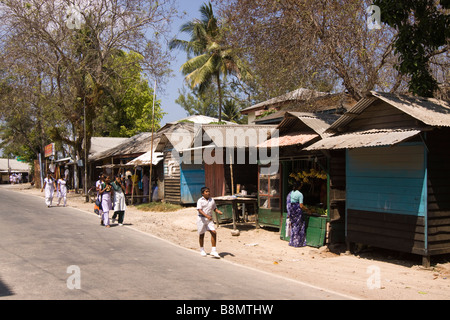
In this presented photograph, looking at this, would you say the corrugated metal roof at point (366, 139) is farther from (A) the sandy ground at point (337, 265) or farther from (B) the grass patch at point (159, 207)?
(B) the grass patch at point (159, 207)

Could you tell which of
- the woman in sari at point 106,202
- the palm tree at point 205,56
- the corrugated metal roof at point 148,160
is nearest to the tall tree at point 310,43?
the woman in sari at point 106,202

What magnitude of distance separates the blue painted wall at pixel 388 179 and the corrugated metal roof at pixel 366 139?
43 centimetres

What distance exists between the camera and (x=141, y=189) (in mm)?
26891

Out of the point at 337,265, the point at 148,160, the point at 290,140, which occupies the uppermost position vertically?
the point at 290,140

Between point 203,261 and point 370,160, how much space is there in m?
4.61

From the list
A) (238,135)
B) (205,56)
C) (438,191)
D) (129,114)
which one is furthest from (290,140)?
(129,114)

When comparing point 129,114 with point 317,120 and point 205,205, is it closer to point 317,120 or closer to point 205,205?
point 317,120

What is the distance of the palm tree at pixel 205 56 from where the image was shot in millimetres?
33719

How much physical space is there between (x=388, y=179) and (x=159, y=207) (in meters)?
14.0

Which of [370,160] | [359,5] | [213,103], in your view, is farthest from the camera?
[213,103]

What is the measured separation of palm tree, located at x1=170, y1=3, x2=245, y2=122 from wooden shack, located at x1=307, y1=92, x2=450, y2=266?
23865mm

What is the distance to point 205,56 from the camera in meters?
34.8

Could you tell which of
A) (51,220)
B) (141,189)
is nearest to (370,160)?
(51,220)

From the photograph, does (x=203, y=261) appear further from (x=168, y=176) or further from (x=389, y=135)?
(x=168, y=176)
